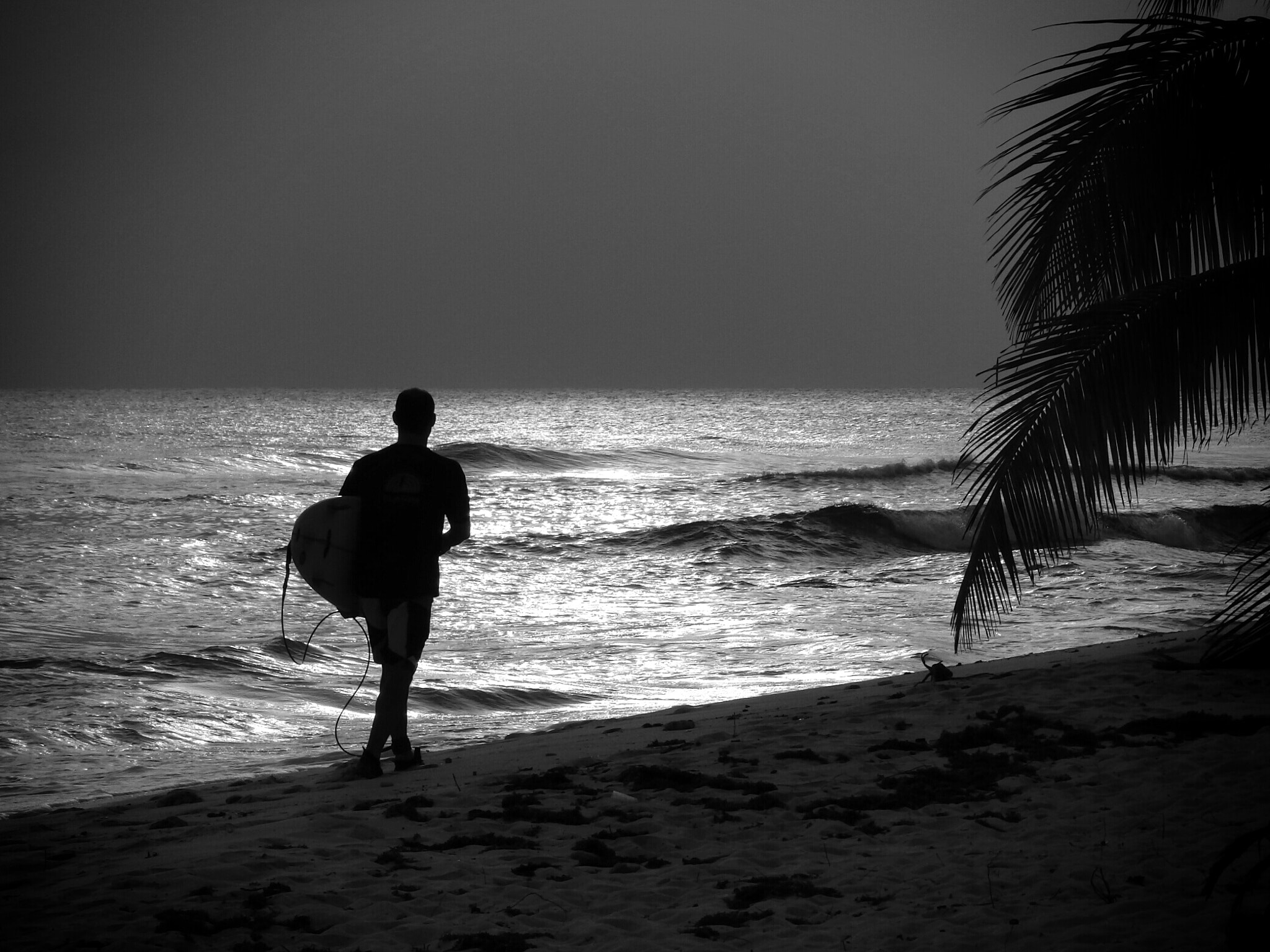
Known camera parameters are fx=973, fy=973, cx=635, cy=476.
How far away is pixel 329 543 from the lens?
4.94 meters

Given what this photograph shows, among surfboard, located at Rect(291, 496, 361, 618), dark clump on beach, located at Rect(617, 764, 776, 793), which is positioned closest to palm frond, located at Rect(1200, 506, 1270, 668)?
dark clump on beach, located at Rect(617, 764, 776, 793)

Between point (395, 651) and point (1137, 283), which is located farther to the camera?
point (395, 651)

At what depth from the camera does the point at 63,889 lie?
347 cm

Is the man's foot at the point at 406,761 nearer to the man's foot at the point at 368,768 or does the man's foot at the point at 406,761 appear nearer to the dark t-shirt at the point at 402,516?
the man's foot at the point at 368,768

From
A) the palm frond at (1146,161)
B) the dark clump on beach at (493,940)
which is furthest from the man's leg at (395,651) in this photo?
the palm frond at (1146,161)

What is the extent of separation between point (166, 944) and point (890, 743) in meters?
3.36

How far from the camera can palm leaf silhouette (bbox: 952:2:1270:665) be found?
14.1 ft

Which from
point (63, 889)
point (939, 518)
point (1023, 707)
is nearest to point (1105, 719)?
point (1023, 707)

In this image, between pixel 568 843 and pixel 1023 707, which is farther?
pixel 1023 707

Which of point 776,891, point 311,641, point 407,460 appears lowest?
point 311,641

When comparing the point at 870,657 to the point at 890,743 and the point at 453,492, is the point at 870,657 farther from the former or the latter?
the point at 453,492

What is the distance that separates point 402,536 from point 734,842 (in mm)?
2229

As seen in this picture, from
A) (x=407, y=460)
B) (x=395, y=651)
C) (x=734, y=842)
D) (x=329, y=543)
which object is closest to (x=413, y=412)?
(x=407, y=460)

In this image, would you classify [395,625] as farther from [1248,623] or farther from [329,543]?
[1248,623]
